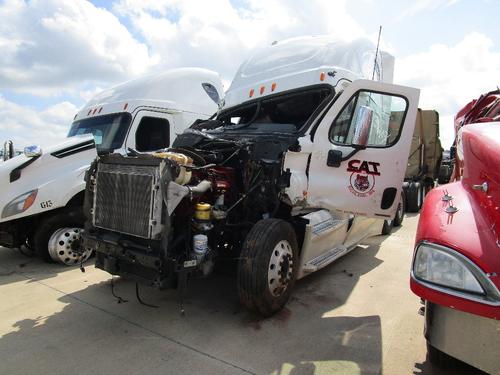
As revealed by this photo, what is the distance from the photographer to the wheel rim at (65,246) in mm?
5379

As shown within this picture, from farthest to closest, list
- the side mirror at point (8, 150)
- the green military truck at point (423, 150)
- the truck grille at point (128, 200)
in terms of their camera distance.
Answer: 1. the green military truck at point (423, 150)
2. the side mirror at point (8, 150)
3. the truck grille at point (128, 200)

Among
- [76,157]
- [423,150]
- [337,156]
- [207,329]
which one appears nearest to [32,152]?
[76,157]

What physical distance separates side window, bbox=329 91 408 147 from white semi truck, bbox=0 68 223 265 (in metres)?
3.29

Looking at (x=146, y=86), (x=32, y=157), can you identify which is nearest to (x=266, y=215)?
(x=32, y=157)

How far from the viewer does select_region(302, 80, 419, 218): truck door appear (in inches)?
168

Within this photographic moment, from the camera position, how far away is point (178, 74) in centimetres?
784

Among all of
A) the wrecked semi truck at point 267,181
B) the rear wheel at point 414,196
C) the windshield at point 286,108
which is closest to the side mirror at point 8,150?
the wrecked semi truck at point 267,181

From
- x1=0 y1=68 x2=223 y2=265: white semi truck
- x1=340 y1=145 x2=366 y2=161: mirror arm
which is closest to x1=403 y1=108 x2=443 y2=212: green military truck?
x1=0 y1=68 x2=223 y2=265: white semi truck

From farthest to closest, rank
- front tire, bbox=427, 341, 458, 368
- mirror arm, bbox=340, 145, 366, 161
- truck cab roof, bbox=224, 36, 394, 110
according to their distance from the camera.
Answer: truck cab roof, bbox=224, 36, 394, 110, mirror arm, bbox=340, 145, 366, 161, front tire, bbox=427, 341, 458, 368

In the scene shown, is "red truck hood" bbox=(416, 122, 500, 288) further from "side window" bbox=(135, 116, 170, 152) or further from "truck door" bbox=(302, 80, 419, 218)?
"side window" bbox=(135, 116, 170, 152)

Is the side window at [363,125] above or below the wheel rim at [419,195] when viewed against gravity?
above

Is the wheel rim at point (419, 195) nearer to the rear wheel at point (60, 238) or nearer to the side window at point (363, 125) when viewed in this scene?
the side window at point (363, 125)

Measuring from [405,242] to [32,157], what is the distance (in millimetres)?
6242

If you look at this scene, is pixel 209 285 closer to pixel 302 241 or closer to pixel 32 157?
pixel 302 241
